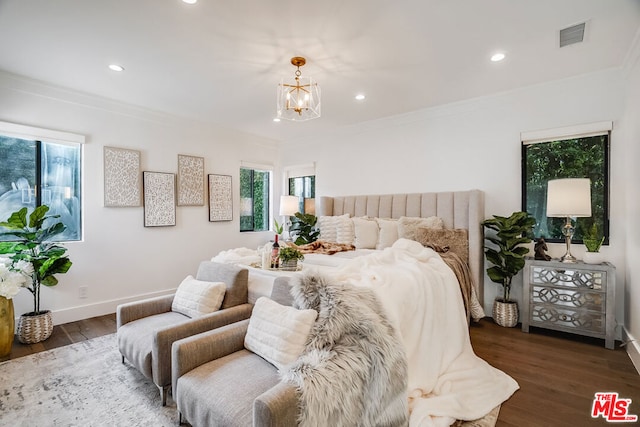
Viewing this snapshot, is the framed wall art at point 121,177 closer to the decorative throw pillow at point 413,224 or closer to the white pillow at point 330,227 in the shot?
the white pillow at point 330,227

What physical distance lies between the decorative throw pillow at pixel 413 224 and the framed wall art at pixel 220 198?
3.03 metres

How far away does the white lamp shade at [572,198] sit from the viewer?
2820mm

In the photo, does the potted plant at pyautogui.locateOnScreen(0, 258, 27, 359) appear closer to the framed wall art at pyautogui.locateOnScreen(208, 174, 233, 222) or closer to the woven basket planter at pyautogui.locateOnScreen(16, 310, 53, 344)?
the woven basket planter at pyautogui.locateOnScreen(16, 310, 53, 344)

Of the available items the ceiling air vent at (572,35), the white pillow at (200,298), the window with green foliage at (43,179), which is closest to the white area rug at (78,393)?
the white pillow at (200,298)

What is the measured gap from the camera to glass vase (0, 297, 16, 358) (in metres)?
2.68

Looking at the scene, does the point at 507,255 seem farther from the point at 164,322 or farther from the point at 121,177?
the point at 121,177

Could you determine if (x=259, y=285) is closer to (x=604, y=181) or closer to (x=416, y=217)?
(x=416, y=217)

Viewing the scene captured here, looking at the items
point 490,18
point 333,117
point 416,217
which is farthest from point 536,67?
point 333,117

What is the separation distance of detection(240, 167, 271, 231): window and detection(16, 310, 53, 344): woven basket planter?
296cm

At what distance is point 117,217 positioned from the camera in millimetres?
3922

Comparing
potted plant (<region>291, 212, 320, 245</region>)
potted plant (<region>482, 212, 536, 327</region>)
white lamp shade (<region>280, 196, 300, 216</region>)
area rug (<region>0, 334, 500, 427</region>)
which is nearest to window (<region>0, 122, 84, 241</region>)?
area rug (<region>0, 334, 500, 427</region>)

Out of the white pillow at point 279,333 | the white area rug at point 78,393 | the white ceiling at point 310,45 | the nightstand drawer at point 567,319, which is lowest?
the white area rug at point 78,393

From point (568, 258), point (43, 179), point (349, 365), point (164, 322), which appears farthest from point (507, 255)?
point (43, 179)

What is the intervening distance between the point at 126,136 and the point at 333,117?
9.82 ft
